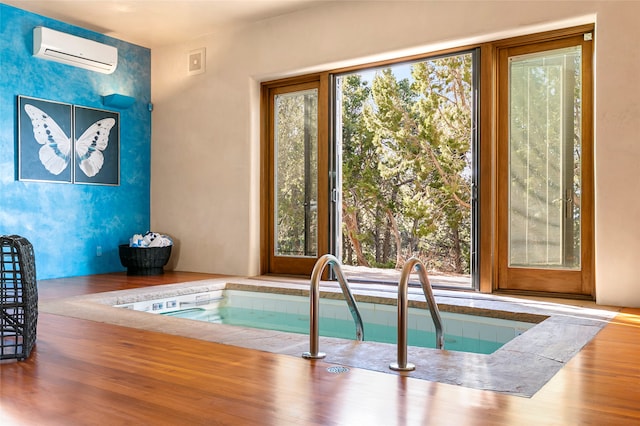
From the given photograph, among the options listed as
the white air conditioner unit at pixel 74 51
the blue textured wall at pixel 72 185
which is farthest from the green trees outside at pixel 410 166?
the white air conditioner unit at pixel 74 51

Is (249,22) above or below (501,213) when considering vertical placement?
above

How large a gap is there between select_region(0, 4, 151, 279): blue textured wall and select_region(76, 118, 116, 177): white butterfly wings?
0.59 feet

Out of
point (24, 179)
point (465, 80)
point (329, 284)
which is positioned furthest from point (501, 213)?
point (24, 179)

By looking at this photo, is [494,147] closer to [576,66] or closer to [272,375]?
[576,66]

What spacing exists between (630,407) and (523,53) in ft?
11.0

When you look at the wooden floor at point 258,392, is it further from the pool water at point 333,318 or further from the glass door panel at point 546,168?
the glass door panel at point 546,168

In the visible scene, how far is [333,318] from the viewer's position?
14.3 feet

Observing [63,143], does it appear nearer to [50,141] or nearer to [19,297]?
[50,141]

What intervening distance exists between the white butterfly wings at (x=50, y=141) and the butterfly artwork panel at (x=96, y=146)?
136 millimetres

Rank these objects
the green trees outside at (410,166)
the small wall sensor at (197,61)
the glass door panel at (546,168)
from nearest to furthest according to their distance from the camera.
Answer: the glass door panel at (546,168) < the small wall sensor at (197,61) < the green trees outside at (410,166)

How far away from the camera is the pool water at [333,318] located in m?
3.63

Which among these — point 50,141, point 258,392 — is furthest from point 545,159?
point 50,141

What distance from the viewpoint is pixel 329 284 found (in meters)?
5.04

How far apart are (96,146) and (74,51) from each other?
3.45ft
